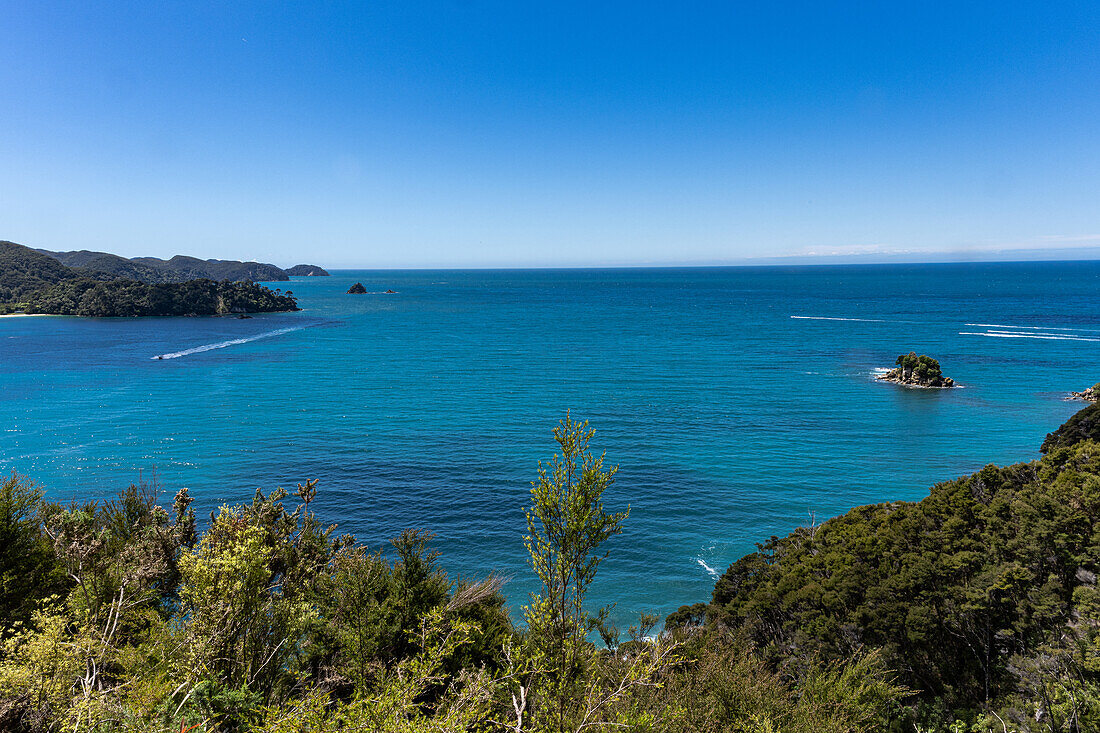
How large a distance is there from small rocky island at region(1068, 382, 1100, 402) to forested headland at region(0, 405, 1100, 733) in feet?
144

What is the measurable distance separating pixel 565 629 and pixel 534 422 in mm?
41071

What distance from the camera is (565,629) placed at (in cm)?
959

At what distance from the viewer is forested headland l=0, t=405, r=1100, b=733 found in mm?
9633

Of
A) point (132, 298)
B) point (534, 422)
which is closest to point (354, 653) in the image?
point (534, 422)

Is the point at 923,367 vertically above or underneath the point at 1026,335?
underneath

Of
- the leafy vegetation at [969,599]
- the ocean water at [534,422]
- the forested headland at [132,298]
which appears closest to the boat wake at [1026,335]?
the ocean water at [534,422]

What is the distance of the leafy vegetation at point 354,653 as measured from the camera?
9039 millimetres

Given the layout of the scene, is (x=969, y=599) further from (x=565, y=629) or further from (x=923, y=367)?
(x=923, y=367)

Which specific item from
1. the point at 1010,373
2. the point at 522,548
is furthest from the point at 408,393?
the point at 1010,373

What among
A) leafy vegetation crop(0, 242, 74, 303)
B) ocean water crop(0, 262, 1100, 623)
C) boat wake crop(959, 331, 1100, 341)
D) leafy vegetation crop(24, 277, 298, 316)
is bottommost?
ocean water crop(0, 262, 1100, 623)

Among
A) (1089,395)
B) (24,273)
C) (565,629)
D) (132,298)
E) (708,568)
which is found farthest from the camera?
(24,273)

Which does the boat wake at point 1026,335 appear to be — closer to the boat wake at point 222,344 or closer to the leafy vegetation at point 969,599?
the leafy vegetation at point 969,599

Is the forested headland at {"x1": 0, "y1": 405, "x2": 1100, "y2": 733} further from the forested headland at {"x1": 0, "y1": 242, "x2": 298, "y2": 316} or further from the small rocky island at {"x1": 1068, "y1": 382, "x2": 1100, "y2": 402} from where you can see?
the forested headland at {"x1": 0, "y1": 242, "x2": 298, "y2": 316}

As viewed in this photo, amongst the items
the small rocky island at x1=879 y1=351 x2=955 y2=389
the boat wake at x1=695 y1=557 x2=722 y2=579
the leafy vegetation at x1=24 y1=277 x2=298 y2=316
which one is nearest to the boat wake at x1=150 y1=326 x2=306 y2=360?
the leafy vegetation at x1=24 y1=277 x2=298 y2=316
